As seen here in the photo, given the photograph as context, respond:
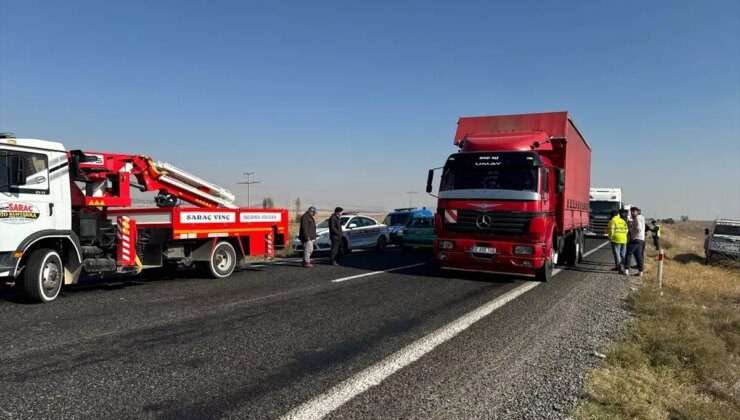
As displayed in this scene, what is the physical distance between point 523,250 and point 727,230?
13.8m

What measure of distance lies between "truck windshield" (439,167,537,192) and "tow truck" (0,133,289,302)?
4.47m

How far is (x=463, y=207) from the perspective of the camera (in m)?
10.8

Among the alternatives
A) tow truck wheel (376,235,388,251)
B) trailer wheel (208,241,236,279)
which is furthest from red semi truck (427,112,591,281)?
tow truck wheel (376,235,388,251)

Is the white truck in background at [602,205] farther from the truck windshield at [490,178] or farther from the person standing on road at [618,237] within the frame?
the truck windshield at [490,178]

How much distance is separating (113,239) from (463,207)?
23.0 ft

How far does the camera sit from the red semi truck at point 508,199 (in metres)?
10.2

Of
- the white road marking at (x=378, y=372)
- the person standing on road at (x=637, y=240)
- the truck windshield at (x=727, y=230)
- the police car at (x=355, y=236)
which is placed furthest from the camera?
the truck windshield at (x=727, y=230)

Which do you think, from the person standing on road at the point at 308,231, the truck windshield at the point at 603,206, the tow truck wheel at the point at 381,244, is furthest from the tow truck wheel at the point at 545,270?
the truck windshield at the point at 603,206

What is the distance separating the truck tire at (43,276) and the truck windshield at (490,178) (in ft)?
25.0

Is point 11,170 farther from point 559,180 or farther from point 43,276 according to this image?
point 559,180

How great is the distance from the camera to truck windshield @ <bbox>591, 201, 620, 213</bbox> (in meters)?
29.6

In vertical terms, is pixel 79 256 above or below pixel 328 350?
above

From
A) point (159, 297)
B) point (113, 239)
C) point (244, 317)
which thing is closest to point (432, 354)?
point (244, 317)

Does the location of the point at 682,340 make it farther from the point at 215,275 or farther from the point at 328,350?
the point at 215,275
